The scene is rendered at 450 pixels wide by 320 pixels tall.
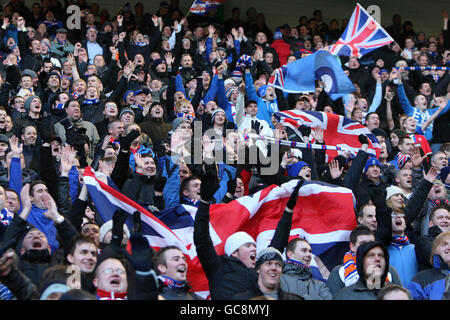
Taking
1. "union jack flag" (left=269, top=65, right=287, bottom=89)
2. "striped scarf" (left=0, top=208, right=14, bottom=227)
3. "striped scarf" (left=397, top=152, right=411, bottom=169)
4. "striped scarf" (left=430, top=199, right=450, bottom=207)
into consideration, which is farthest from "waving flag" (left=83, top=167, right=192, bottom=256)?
"union jack flag" (left=269, top=65, right=287, bottom=89)

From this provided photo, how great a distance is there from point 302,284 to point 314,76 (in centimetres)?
489

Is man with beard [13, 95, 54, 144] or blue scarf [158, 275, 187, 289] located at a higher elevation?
man with beard [13, 95, 54, 144]

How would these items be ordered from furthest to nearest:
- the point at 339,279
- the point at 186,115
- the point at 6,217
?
the point at 186,115, the point at 6,217, the point at 339,279

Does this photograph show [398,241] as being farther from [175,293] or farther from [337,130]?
[175,293]

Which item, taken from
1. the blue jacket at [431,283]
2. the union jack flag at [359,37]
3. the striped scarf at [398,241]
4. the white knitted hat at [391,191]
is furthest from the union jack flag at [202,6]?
the blue jacket at [431,283]

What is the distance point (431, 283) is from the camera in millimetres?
6680

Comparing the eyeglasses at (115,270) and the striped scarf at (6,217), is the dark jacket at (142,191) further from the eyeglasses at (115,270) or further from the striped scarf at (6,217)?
the eyeglasses at (115,270)

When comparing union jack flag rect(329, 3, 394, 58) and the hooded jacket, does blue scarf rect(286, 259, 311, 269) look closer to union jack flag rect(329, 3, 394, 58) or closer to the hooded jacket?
the hooded jacket

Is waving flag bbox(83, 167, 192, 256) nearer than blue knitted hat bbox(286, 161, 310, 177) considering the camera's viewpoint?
Yes

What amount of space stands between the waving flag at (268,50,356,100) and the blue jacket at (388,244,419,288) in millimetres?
3518

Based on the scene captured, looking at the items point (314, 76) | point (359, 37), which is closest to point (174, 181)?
point (314, 76)

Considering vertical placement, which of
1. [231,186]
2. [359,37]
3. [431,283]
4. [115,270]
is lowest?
[431,283]

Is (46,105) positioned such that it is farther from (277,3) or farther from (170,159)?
(277,3)

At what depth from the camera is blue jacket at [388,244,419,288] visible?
752 cm
